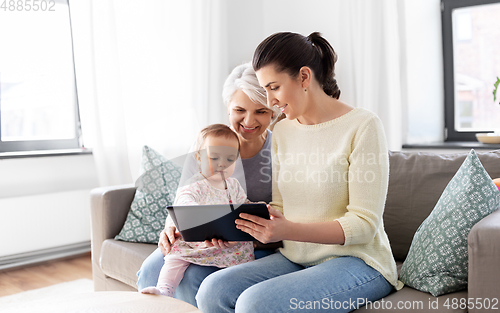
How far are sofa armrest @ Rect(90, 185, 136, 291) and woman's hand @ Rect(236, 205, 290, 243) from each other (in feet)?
3.41

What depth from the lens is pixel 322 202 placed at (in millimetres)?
1354

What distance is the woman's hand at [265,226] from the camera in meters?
1.19

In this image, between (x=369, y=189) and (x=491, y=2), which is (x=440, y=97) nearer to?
(x=491, y=2)

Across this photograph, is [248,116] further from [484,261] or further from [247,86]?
[484,261]

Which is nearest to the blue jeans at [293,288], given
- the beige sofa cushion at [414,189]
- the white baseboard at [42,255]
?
the beige sofa cushion at [414,189]

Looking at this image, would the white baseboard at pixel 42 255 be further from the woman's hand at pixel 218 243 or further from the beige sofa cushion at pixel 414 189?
the beige sofa cushion at pixel 414 189

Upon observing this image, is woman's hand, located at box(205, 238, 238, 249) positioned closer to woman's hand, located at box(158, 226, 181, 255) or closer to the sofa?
woman's hand, located at box(158, 226, 181, 255)

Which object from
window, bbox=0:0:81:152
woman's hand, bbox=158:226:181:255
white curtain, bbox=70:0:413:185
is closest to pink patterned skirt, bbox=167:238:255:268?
woman's hand, bbox=158:226:181:255

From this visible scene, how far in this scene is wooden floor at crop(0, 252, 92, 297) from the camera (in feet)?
8.52

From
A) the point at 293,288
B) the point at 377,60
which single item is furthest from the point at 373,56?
the point at 293,288

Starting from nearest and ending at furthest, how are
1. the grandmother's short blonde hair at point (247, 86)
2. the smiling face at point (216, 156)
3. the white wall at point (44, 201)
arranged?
the smiling face at point (216, 156), the grandmother's short blonde hair at point (247, 86), the white wall at point (44, 201)

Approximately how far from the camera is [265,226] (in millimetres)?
1189

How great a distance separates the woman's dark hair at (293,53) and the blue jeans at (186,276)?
0.63m

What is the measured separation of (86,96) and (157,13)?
77 cm
